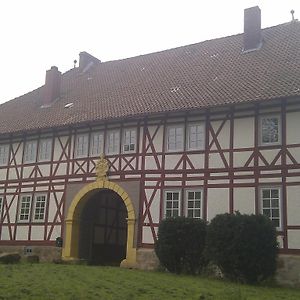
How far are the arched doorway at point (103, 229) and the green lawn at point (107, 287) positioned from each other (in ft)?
25.9

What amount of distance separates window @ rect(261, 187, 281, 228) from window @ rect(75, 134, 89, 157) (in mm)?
8544

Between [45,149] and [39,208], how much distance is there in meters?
2.84

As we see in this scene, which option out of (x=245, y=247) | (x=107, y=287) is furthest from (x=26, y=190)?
(x=107, y=287)

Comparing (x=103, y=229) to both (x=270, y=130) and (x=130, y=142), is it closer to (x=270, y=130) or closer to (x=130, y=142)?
(x=130, y=142)

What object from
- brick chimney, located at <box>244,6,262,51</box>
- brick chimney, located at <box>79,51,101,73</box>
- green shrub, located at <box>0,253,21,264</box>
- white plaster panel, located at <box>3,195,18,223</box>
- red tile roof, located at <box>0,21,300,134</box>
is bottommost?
green shrub, located at <box>0,253,21,264</box>

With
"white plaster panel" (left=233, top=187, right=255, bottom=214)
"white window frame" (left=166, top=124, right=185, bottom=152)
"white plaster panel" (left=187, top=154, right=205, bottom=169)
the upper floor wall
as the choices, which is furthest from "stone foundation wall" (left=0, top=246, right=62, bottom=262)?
"white plaster panel" (left=233, top=187, right=255, bottom=214)

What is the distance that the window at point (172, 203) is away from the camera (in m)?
20.4

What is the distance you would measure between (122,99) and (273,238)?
10586 mm

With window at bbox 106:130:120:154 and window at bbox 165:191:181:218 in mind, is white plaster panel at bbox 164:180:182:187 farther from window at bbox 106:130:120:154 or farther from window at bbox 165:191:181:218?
window at bbox 106:130:120:154

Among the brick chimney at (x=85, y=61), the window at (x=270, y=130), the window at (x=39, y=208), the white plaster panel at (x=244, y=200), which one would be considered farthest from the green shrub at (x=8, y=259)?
the brick chimney at (x=85, y=61)

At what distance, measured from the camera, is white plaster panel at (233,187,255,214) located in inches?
739

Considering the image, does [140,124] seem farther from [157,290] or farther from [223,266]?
[157,290]

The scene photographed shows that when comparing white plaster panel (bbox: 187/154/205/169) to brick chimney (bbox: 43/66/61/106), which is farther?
brick chimney (bbox: 43/66/61/106)

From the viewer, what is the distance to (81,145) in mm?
23562
